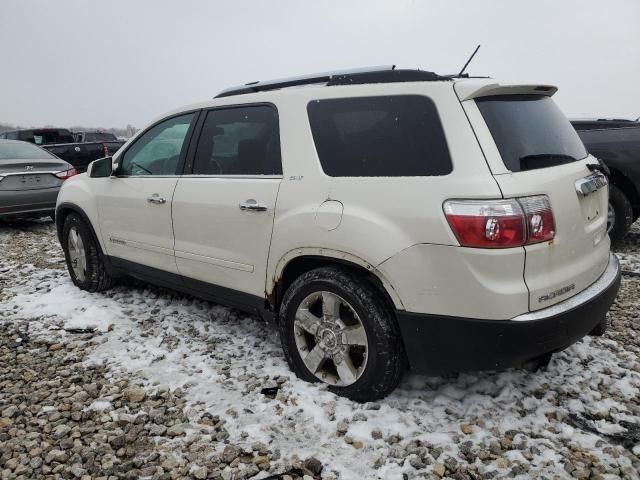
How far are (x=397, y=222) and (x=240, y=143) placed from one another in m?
1.36

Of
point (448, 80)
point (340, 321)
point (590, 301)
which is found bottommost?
point (340, 321)

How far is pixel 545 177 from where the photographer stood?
7.55ft

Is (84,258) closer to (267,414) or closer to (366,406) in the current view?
(267,414)

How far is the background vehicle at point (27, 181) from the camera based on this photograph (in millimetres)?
7219

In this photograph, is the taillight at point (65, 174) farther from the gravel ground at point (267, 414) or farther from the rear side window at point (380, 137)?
the rear side window at point (380, 137)

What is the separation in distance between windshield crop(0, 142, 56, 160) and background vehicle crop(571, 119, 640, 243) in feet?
27.4

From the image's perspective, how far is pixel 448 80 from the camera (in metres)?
2.38

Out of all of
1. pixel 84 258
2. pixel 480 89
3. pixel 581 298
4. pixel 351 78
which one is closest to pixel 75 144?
pixel 84 258

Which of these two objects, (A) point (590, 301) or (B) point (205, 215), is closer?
(A) point (590, 301)

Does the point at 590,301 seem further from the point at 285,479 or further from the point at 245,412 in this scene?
the point at 245,412

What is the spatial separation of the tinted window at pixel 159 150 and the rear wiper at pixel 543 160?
235cm

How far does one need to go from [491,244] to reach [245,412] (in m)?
1.59

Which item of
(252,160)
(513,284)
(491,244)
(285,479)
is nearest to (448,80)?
(491,244)

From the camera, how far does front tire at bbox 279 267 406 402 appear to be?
8.15 ft
